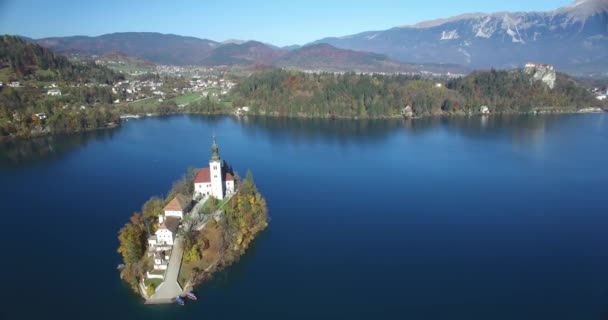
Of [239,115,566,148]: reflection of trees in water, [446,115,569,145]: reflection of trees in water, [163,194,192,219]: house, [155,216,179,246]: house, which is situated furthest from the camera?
[446,115,569,145]: reflection of trees in water

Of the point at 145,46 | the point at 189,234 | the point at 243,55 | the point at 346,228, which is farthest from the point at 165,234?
the point at 145,46

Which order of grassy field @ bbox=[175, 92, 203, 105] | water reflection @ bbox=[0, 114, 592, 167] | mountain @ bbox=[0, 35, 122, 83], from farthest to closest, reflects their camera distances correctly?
grassy field @ bbox=[175, 92, 203, 105] < mountain @ bbox=[0, 35, 122, 83] < water reflection @ bbox=[0, 114, 592, 167]

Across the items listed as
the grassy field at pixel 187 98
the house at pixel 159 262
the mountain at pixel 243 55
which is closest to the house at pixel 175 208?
the house at pixel 159 262

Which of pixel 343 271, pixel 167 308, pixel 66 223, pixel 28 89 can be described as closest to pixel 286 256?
pixel 343 271

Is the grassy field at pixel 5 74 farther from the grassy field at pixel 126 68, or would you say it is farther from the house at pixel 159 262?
the house at pixel 159 262

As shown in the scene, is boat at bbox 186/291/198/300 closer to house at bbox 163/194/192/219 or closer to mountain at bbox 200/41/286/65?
house at bbox 163/194/192/219

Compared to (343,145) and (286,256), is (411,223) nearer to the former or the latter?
(286,256)

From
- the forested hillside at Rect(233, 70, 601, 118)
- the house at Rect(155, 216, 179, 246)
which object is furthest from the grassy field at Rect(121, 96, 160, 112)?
the house at Rect(155, 216, 179, 246)
